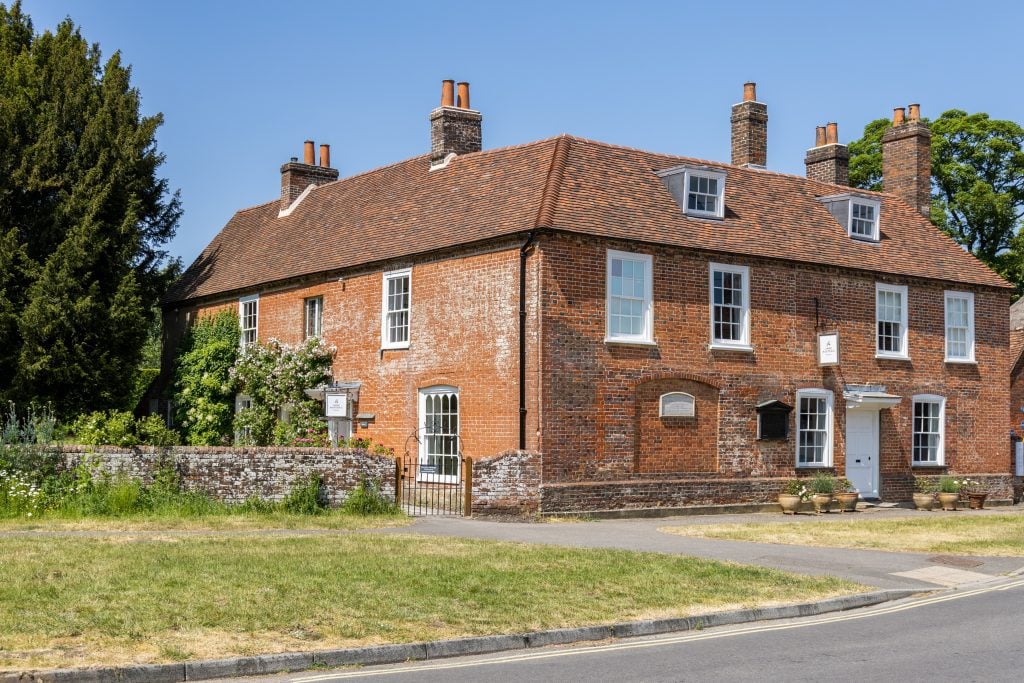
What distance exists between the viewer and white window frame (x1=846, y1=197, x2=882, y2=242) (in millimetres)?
28953

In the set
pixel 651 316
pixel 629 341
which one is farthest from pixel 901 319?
pixel 629 341

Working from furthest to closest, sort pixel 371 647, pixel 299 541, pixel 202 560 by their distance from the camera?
pixel 299 541, pixel 202 560, pixel 371 647

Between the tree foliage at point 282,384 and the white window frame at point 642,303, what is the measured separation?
8075 mm

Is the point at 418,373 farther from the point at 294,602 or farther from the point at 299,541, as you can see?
the point at 294,602

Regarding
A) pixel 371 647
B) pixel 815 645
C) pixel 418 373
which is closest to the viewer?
pixel 371 647

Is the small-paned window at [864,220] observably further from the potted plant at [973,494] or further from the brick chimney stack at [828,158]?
the potted plant at [973,494]

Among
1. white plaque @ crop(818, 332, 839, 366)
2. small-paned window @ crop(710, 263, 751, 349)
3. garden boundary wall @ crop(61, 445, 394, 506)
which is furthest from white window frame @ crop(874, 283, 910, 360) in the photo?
garden boundary wall @ crop(61, 445, 394, 506)

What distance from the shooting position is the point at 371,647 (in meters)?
9.77

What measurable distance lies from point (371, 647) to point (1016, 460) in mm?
25948

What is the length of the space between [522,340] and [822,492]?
796 cm

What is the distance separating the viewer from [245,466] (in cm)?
1939

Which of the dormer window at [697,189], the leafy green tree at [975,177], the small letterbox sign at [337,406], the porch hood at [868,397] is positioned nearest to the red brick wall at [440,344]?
the small letterbox sign at [337,406]

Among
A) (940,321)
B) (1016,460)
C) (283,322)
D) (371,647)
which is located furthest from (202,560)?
(1016,460)

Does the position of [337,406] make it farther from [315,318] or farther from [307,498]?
[307,498]
